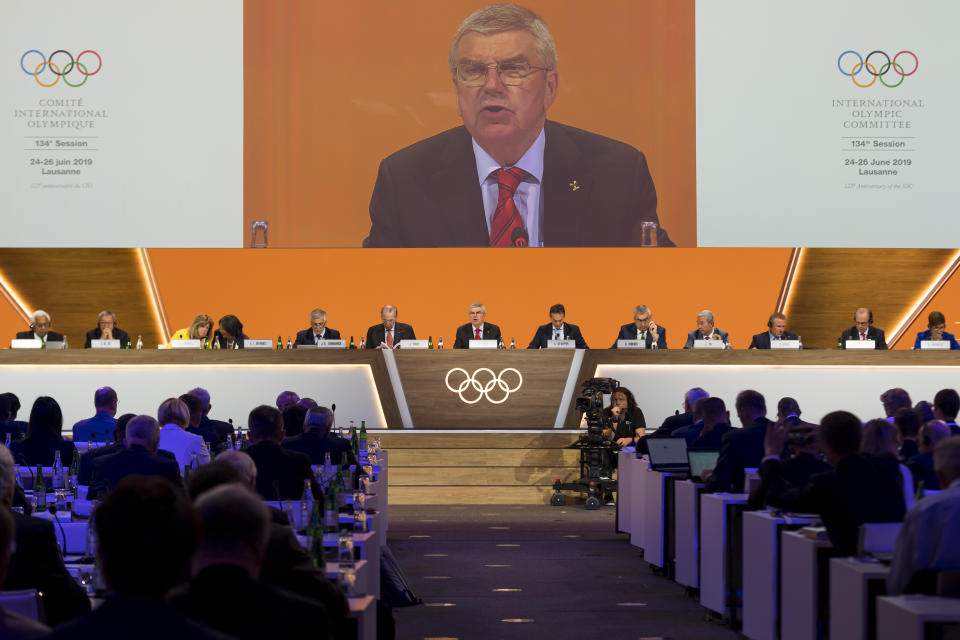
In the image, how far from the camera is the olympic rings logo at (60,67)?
1147 cm

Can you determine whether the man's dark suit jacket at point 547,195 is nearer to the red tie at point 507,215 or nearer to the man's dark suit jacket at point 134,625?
the red tie at point 507,215

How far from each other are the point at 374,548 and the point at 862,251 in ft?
33.9

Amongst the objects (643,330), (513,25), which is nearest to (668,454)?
(643,330)

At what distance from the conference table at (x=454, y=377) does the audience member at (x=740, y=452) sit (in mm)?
4093

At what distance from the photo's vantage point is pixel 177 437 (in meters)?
6.14

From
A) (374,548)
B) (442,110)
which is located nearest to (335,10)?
(442,110)

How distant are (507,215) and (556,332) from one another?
5.89 ft

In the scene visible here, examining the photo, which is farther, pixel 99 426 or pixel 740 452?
pixel 99 426

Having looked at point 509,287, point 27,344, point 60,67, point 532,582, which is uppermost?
point 60,67

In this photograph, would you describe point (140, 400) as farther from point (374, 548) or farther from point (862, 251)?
point (862, 251)

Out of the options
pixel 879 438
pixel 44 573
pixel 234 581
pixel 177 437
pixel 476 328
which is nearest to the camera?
pixel 234 581

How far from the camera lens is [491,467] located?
32.3 feet

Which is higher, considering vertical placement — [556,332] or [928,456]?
[556,332]

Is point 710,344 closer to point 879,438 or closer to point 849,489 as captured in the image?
point 879,438
